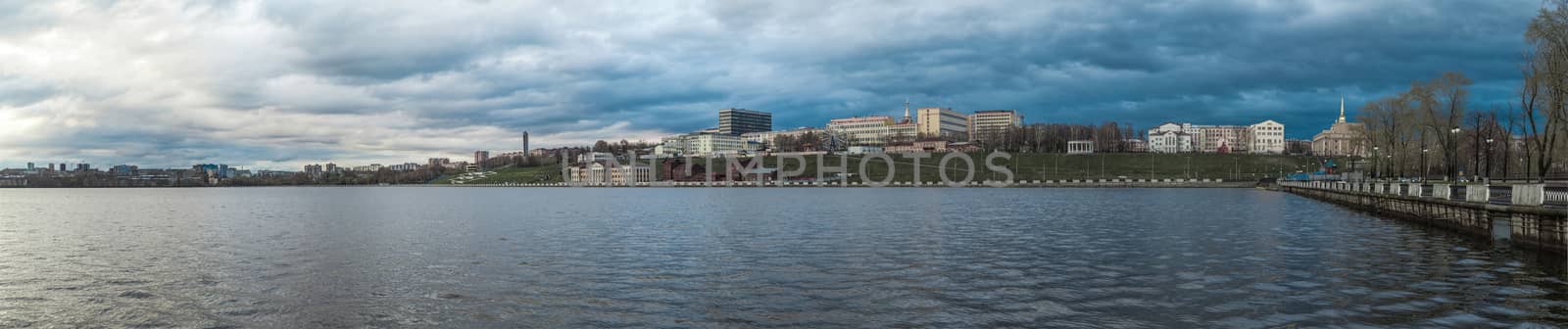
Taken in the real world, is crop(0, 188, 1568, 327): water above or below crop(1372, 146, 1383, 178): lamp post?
below

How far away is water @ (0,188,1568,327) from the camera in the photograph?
17.8 m

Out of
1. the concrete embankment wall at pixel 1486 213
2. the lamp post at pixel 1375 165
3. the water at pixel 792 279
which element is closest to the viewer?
the water at pixel 792 279

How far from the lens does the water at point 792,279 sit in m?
17.8

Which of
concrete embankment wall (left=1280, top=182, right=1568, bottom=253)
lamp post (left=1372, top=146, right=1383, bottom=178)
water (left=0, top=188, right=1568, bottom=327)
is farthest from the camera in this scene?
lamp post (left=1372, top=146, right=1383, bottom=178)

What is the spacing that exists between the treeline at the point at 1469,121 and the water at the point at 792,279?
19.5 m

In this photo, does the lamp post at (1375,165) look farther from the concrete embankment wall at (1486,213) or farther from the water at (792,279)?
the water at (792,279)

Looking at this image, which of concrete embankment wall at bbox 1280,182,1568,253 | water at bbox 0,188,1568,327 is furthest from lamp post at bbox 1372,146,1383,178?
water at bbox 0,188,1568,327

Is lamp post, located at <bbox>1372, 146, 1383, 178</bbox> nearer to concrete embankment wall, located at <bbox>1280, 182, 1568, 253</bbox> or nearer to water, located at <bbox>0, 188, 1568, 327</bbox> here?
concrete embankment wall, located at <bbox>1280, 182, 1568, 253</bbox>

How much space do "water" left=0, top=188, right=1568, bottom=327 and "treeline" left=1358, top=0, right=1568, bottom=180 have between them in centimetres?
1952

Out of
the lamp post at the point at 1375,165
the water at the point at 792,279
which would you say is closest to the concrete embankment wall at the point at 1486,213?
the water at the point at 792,279

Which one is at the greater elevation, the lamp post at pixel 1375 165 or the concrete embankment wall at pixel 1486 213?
the lamp post at pixel 1375 165

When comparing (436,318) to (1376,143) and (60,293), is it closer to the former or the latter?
(60,293)

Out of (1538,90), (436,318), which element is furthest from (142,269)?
(1538,90)

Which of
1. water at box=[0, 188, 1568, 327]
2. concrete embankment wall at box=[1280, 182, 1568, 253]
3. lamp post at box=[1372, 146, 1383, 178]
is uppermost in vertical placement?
lamp post at box=[1372, 146, 1383, 178]
